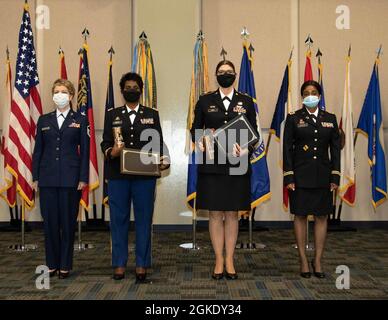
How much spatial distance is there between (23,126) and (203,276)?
264 cm

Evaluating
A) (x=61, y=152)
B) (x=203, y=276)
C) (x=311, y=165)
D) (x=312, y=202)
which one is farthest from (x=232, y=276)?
(x=61, y=152)

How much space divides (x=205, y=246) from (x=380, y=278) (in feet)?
7.02

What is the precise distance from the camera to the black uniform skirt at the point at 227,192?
3.44 meters

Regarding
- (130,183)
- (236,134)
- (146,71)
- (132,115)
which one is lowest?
(130,183)

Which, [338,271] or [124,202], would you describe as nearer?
[124,202]

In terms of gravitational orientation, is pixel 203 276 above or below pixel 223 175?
below

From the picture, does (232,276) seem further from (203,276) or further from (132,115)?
(132,115)

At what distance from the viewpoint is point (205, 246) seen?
5.25 meters

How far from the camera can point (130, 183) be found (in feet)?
11.3

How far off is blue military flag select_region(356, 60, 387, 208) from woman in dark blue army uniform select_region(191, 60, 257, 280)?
349 centimetres

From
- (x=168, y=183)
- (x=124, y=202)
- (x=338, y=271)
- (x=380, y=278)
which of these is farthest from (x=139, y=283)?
(x=168, y=183)

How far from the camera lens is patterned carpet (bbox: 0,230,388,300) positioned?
3.10 meters

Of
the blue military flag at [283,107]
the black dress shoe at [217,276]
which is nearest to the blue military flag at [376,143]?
the blue military flag at [283,107]

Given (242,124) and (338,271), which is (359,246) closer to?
(338,271)
